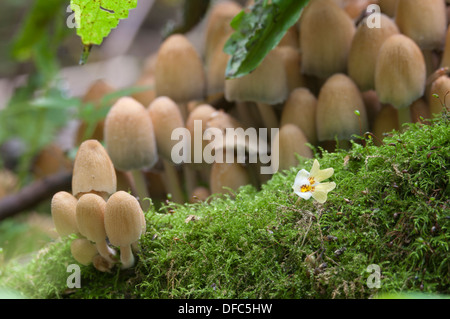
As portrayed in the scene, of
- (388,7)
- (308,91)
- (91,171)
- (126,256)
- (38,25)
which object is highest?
(38,25)

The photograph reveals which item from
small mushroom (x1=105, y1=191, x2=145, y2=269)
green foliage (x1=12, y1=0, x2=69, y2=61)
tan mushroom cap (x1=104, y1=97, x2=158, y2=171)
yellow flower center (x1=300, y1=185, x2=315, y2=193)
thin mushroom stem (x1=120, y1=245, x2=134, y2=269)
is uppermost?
green foliage (x1=12, y1=0, x2=69, y2=61)

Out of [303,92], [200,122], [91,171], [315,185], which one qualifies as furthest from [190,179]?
[315,185]

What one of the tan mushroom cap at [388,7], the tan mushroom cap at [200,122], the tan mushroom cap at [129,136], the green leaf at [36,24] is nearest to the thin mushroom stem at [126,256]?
the tan mushroom cap at [129,136]

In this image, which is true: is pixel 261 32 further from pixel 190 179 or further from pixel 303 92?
pixel 190 179

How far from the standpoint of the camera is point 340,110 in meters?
1.40

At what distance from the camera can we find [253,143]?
155cm

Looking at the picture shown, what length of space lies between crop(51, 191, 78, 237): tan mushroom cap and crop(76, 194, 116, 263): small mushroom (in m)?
0.07

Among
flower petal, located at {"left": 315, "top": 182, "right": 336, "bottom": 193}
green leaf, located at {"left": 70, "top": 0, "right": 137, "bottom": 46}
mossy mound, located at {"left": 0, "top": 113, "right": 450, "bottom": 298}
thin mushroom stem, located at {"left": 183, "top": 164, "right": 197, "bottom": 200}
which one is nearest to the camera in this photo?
mossy mound, located at {"left": 0, "top": 113, "right": 450, "bottom": 298}

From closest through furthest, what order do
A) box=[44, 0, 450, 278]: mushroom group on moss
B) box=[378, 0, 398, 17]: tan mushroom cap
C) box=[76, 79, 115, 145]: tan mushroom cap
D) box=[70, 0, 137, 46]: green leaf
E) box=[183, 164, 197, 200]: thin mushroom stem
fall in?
box=[70, 0, 137, 46]: green leaf
box=[44, 0, 450, 278]: mushroom group on moss
box=[378, 0, 398, 17]: tan mushroom cap
box=[183, 164, 197, 200]: thin mushroom stem
box=[76, 79, 115, 145]: tan mushroom cap

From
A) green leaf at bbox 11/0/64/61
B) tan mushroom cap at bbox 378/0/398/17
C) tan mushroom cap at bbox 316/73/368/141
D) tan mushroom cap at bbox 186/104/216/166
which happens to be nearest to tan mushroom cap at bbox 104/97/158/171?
tan mushroom cap at bbox 186/104/216/166

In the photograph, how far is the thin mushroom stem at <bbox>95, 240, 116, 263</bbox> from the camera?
1084 mm

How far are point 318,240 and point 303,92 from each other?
0.67 meters

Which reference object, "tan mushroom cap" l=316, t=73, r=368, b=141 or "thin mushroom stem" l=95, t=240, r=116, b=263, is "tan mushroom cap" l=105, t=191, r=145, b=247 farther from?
"tan mushroom cap" l=316, t=73, r=368, b=141

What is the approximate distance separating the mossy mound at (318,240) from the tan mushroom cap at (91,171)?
6.1 inches
